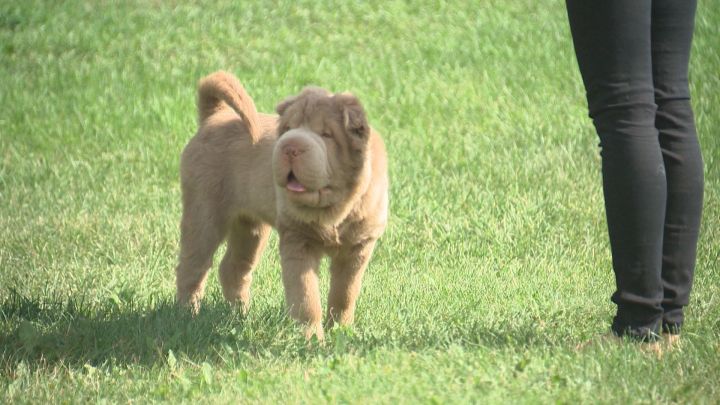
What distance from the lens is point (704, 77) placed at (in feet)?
27.9

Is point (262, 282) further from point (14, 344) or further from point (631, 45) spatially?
point (631, 45)

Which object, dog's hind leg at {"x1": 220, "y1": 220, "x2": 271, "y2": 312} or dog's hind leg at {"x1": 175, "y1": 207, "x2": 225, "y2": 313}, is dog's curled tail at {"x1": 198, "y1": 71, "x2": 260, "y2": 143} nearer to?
dog's hind leg at {"x1": 175, "y1": 207, "x2": 225, "y2": 313}

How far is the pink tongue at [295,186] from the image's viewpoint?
4.07 metres

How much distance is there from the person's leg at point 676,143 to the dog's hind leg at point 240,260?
2174 mm

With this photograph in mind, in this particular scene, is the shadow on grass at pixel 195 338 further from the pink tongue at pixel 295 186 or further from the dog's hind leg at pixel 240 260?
the dog's hind leg at pixel 240 260

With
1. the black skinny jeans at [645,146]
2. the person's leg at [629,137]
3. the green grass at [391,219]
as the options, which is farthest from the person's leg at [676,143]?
the green grass at [391,219]

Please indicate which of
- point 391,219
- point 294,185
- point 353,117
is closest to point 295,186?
point 294,185

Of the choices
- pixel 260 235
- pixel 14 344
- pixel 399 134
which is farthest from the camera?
pixel 399 134

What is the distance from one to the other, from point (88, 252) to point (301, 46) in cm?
417

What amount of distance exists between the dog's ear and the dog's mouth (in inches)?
11.4

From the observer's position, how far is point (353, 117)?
13.7ft

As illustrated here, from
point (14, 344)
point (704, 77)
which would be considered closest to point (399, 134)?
point (704, 77)

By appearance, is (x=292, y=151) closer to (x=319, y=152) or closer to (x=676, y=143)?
(x=319, y=152)

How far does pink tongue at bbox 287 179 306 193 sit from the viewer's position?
4066 mm
